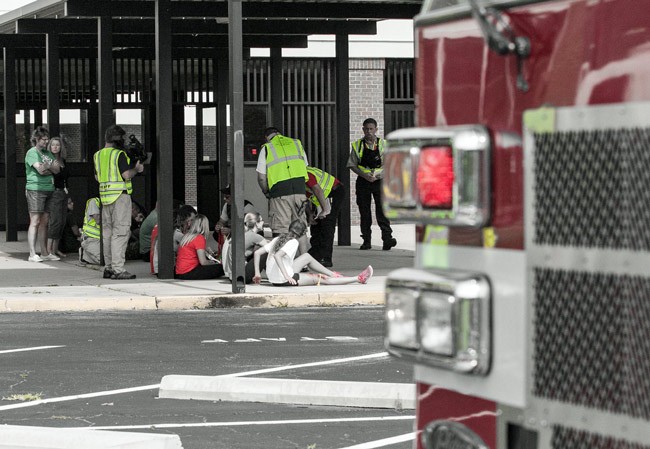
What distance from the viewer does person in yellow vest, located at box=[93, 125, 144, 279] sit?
50.1ft

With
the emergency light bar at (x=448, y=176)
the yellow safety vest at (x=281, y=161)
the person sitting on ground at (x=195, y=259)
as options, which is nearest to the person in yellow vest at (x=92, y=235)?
the person sitting on ground at (x=195, y=259)

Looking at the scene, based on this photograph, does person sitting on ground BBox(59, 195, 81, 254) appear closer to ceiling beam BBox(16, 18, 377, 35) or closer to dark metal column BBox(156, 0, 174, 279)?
ceiling beam BBox(16, 18, 377, 35)

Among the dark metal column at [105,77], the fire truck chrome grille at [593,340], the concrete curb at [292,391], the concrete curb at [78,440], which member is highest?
the dark metal column at [105,77]

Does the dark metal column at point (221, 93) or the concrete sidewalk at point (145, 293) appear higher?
the dark metal column at point (221, 93)

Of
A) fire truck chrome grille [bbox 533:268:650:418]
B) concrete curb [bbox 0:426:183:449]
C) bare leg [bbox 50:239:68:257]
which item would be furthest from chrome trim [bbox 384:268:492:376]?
bare leg [bbox 50:239:68:257]

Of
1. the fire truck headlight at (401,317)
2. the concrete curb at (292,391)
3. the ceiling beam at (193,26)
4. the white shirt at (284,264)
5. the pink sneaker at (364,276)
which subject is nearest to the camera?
the fire truck headlight at (401,317)

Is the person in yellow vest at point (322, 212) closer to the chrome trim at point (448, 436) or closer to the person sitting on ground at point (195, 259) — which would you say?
the person sitting on ground at point (195, 259)

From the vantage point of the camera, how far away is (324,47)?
85.7ft

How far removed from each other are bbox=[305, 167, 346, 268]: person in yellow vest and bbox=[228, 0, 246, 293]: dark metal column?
2.28m

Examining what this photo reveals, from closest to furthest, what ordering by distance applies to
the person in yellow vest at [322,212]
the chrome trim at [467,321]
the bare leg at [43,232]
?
the chrome trim at [467,321] → the person in yellow vest at [322,212] → the bare leg at [43,232]

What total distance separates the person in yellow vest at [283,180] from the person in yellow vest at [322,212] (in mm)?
331

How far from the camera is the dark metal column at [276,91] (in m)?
21.1

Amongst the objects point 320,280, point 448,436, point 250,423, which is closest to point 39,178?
point 320,280

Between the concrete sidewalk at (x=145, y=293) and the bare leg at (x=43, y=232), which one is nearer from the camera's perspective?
the concrete sidewalk at (x=145, y=293)
